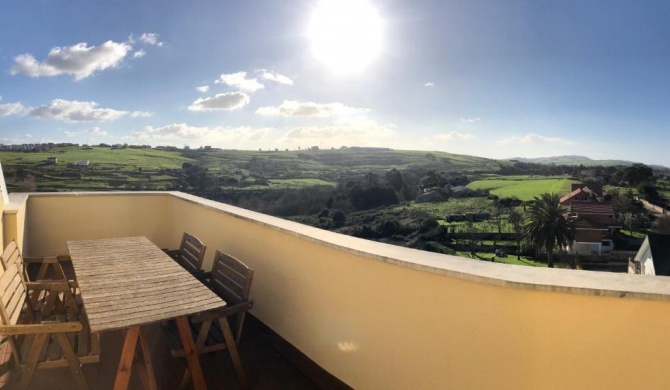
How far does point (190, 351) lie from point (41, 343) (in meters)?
0.66

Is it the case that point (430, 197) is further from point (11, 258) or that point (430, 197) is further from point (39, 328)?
point (39, 328)

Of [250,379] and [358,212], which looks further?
[358,212]

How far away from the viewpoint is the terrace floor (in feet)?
7.86

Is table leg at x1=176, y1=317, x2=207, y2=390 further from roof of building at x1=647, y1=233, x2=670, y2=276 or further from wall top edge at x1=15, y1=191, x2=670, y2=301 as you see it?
roof of building at x1=647, y1=233, x2=670, y2=276

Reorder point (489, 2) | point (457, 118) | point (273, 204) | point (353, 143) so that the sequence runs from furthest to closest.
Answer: point (457, 118)
point (353, 143)
point (489, 2)
point (273, 204)

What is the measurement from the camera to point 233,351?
2295 mm

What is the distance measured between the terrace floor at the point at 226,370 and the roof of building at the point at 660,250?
31513 mm

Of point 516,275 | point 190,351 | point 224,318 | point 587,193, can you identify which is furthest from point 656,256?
point 190,351

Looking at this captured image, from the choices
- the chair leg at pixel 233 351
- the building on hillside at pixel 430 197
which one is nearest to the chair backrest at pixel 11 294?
the chair leg at pixel 233 351

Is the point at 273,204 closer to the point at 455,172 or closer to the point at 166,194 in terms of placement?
the point at 166,194

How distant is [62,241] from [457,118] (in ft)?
210

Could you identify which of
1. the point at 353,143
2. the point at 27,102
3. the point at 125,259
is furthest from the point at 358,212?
the point at 125,259

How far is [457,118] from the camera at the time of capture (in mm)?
64500

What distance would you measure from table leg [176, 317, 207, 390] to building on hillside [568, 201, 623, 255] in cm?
4468
